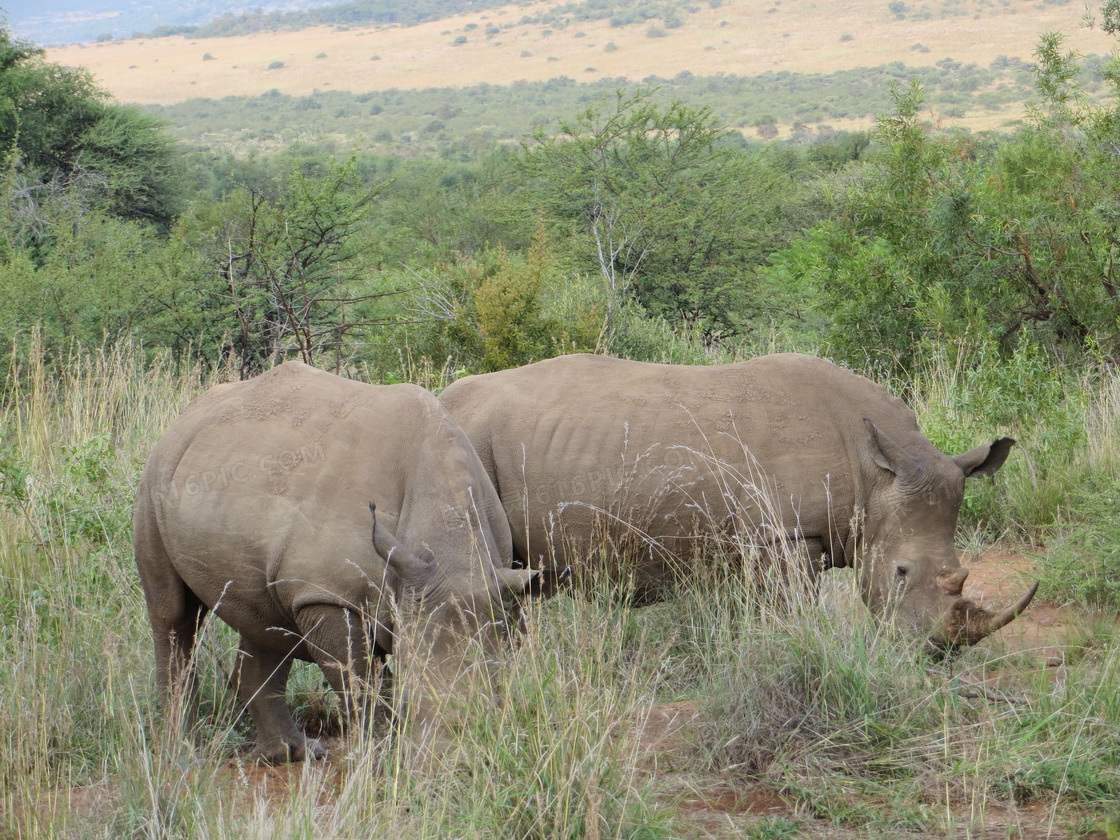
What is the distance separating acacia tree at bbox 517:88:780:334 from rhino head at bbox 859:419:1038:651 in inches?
417

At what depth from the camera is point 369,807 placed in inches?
139

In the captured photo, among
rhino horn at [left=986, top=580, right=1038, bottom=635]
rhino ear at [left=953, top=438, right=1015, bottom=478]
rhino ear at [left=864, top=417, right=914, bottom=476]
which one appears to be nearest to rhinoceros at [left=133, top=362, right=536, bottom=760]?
rhino ear at [left=864, top=417, right=914, bottom=476]

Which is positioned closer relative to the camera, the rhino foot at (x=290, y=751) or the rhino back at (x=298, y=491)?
the rhino back at (x=298, y=491)

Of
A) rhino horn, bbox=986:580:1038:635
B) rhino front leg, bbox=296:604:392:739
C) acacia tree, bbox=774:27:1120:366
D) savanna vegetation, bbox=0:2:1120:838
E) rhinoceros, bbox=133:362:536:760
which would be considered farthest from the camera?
acacia tree, bbox=774:27:1120:366

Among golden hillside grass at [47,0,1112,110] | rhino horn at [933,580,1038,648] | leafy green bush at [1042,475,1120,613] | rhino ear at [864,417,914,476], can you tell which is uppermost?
golden hillside grass at [47,0,1112,110]

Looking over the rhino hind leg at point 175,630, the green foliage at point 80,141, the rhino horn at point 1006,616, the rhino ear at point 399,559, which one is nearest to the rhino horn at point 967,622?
the rhino horn at point 1006,616

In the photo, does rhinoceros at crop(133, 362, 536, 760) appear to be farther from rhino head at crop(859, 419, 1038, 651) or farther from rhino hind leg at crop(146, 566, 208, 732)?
rhino head at crop(859, 419, 1038, 651)

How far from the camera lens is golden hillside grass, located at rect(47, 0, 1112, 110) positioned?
112 m

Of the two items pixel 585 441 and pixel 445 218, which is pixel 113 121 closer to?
pixel 445 218

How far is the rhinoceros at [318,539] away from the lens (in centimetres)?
411

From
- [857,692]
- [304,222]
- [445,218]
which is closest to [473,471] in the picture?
[857,692]

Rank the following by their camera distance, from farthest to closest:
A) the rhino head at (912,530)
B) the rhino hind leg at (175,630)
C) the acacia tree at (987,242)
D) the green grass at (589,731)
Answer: the acacia tree at (987,242)
the rhino head at (912,530)
the rhino hind leg at (175,630)
the green grass at (589,731)

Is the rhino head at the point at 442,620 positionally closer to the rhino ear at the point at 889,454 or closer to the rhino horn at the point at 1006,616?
the rhino ear at the point at 889,454

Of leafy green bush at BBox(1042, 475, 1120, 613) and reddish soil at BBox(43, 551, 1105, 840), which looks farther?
leafy green bush at BBox(1042, 475, 1120, 613)
